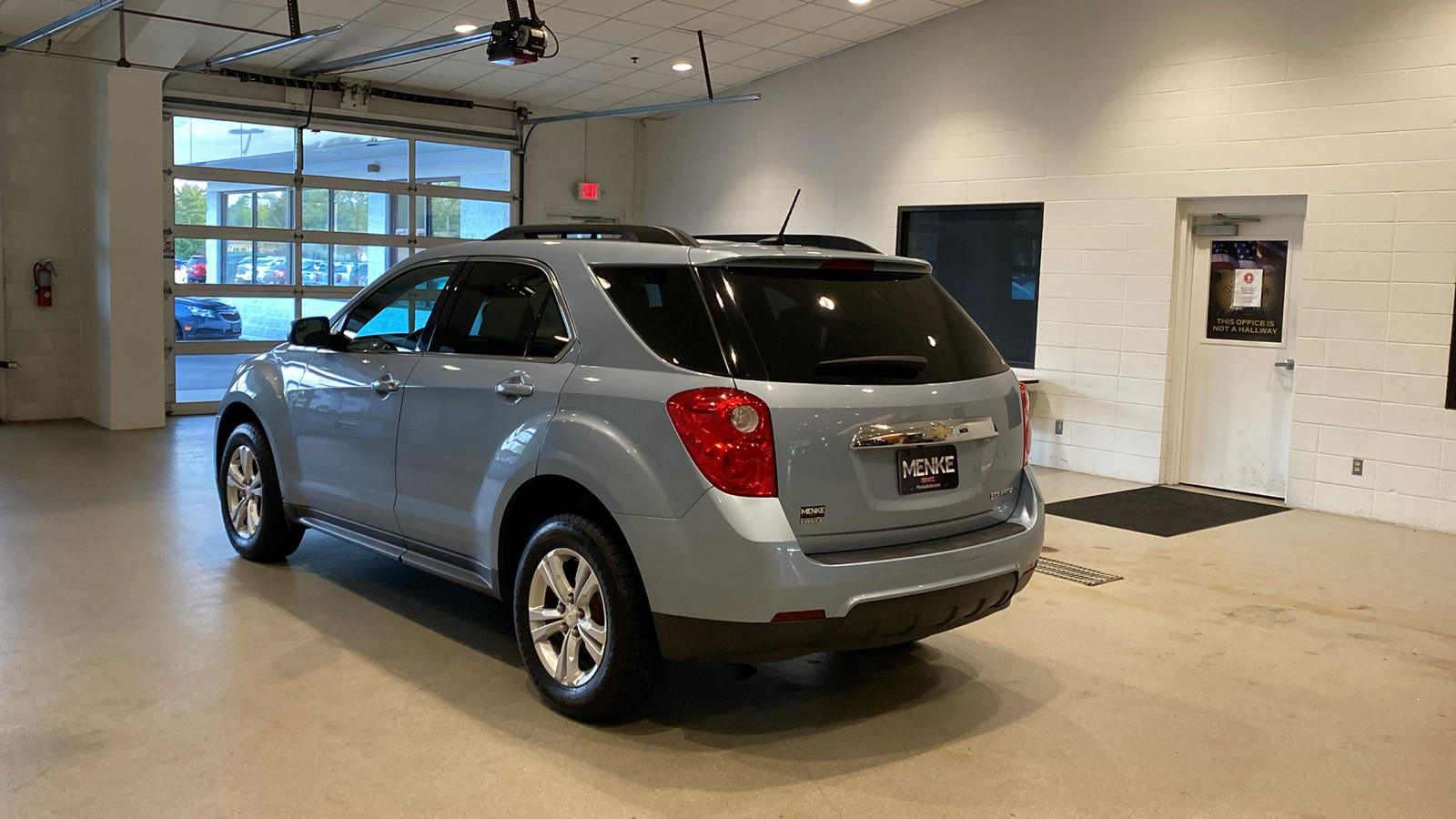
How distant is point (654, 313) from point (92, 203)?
26.3 ft

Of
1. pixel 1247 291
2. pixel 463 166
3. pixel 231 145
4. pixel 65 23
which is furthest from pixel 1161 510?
pixel 231 145

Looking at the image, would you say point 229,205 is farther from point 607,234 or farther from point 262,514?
point 607,234

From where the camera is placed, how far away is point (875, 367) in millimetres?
3066

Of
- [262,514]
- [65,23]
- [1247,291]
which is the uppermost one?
[65,23]

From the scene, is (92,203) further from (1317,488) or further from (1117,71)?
(1317,488)

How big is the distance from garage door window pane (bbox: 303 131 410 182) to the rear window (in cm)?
895

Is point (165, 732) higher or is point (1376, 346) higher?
point (1376, 346)

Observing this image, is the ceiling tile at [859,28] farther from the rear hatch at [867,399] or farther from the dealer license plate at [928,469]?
the dealer license plate at [928,469]

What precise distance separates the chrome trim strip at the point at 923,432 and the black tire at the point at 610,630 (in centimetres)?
70

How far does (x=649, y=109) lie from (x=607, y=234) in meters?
7.38

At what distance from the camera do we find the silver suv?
284 centimetres

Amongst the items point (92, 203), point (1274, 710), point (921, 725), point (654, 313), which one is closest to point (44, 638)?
point (654, 313)

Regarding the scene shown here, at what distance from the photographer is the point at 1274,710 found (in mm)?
3508

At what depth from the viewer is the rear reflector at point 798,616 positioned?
110 inches
